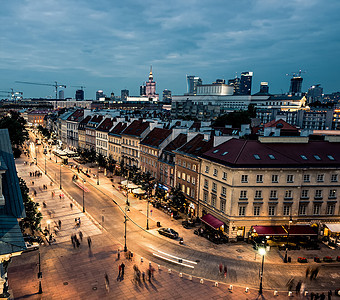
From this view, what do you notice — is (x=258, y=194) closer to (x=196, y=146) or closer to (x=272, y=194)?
(x=272, y=194)

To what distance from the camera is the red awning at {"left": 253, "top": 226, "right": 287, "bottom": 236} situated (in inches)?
1662

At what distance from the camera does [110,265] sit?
35938 mm

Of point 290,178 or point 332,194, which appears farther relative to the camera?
point 332,194

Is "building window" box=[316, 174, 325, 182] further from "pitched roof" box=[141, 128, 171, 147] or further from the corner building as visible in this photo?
"pitched roof" box=[141, 128, 171, 147]

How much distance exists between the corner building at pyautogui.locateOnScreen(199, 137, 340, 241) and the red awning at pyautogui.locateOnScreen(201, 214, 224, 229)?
2.18 ft

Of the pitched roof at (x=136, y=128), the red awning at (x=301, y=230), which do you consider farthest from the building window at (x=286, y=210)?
the pitched roof at (x=136, y=128)

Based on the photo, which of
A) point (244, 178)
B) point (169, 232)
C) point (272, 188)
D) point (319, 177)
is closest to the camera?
point (244, 178)

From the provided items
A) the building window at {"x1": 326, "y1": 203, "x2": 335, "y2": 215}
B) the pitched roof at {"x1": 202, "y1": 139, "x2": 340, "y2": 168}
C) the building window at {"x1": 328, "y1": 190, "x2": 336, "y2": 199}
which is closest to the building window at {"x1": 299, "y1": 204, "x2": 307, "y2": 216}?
the building window at {"x1": 326, "y1": 203, "x2": 335, "y2": 215}

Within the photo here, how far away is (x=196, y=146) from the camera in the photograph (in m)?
56.8

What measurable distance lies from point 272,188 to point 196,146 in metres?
17.7

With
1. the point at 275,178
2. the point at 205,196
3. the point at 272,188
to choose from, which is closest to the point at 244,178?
the point at 272,188

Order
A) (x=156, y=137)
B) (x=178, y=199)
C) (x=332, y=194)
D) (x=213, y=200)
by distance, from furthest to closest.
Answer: (x=156, y=137)
(x=178, y=199)
(x=213, y=200)
(x=332, y=194)

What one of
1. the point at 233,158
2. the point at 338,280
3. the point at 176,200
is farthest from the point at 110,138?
the point at 338,280

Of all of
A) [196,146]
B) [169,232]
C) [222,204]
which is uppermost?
[196,146]
